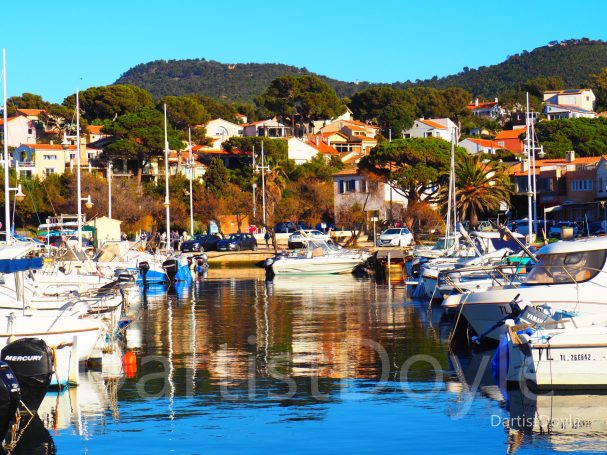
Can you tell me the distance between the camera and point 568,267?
2414 centimetres

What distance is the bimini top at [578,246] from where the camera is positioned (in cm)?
2408

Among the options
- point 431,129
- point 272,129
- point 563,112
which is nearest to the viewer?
point 431,129

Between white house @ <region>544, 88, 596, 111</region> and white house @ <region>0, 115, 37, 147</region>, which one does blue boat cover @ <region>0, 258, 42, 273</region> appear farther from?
white house @ <region>544, 88, 596, 111</region>

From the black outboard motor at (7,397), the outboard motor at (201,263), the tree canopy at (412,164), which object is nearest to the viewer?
the black outboard motor at (7,397)

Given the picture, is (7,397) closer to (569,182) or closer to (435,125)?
(569,182)

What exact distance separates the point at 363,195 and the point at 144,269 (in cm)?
3777

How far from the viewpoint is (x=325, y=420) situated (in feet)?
60.7

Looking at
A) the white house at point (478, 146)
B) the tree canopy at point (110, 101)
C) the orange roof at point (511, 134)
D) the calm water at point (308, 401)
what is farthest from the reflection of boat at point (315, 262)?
the orange roof at point (511, 134)

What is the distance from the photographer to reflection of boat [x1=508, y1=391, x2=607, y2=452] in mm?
16469

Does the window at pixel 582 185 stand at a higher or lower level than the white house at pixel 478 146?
lower

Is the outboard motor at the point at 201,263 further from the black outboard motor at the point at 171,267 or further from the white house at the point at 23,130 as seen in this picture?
the white house at the point at 23,130

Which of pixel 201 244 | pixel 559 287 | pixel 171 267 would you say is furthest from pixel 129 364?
pixel 201 244

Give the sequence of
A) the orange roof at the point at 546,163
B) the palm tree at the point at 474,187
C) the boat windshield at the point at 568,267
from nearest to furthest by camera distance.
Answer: the boat windshield at the point at 568,267 < the palm tree at the point at 474,187 < the orange roof at the point at 546,163

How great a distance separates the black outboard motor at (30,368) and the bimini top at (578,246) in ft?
38.7
